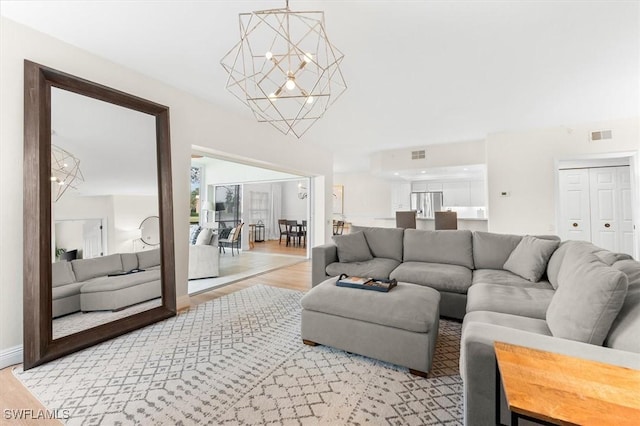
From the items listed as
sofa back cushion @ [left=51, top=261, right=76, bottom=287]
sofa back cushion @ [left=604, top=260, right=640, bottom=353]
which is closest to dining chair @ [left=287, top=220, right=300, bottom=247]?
sofa back cushion @ [left=51, top=261, right=76, bottom=287]

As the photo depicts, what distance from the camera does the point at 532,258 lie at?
107 inches

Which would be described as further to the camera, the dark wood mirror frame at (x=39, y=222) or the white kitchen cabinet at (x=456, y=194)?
the white kitchen cabinet at (x=456, y=194)

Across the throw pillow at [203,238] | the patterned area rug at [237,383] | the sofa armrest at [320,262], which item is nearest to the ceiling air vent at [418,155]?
the sofa armrest at [320,262]

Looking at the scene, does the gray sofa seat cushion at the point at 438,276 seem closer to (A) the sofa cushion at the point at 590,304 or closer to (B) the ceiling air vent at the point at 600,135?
(A) the sofa cushion at the point at 590,304

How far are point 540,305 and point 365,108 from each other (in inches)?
118

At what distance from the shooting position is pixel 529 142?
4926 mm

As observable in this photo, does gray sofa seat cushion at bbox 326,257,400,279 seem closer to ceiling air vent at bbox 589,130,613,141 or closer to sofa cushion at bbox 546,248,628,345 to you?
sofa cushion at bbox 546,248,628,345

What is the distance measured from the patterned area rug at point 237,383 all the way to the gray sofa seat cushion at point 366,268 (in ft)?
2.94

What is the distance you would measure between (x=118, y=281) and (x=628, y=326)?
361cm

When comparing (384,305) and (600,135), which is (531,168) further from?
(384,305)

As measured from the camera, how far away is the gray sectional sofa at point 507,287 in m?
1.20

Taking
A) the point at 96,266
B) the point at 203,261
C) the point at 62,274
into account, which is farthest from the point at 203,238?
the point at 62,274

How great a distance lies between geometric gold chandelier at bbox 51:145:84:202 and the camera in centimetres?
221

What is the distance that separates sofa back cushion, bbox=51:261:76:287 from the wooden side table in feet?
9.78
